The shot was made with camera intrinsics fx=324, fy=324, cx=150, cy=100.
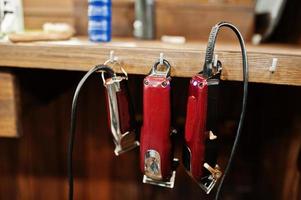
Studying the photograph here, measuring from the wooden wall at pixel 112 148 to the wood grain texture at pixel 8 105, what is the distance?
9 centimetres

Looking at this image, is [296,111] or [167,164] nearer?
[167,164]

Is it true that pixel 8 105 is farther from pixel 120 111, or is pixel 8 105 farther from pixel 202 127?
pixel 202 127

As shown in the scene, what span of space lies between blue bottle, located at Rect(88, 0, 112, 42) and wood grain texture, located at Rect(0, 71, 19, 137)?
0.20 metres

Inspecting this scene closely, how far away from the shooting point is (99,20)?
2.41 ft

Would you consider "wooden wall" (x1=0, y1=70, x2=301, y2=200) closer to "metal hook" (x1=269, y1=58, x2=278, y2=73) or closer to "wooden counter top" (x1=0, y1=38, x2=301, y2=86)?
"wooden counter top" (x1=0, y1=38, x2=301, y2=86)

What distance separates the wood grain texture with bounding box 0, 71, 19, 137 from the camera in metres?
0.66

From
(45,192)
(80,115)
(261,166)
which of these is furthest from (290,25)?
(45,192)

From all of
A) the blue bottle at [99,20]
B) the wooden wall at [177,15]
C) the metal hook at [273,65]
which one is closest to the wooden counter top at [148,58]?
the metal hook at [273,65]

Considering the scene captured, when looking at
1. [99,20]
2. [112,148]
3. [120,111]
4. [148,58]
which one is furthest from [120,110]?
[112,148]

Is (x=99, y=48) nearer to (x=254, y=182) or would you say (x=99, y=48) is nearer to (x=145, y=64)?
(x=145, y=64)

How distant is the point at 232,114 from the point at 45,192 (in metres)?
0.64

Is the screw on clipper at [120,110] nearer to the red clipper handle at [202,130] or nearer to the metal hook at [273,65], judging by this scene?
the red clipper handle at [202,130]

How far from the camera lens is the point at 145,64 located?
1.98 feet

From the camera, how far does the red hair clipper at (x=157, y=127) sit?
56 centimetres
